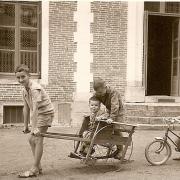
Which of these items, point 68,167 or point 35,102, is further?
point 68,167

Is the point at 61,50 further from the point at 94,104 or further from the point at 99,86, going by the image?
the point at 99,86

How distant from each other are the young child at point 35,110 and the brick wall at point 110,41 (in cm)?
659

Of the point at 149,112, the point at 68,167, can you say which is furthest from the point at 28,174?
the point at 149,112

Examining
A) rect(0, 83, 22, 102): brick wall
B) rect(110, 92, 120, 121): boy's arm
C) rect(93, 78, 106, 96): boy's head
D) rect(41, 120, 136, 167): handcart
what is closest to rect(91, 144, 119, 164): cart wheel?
rect(41, 120, 136, 167): handcart

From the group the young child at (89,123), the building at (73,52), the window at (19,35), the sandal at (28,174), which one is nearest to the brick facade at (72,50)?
the building at (73,52)

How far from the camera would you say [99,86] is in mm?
6711

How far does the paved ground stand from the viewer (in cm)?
653

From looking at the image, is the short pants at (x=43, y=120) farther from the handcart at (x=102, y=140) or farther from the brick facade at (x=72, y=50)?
the brick facade at (x=72, y=50)

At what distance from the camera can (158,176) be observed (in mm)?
6602

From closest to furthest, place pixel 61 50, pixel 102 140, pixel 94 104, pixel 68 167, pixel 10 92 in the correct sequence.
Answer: pixel 102 140
pixel 94 104
pixel 68 167
pixel 10 92
pixel 61 50

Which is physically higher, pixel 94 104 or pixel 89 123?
pixel 94 104

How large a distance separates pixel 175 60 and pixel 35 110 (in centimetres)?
948

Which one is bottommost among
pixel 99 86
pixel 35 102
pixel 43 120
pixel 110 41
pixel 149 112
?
pixel 149 112

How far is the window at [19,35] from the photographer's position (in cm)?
1292
